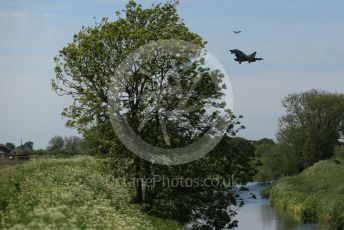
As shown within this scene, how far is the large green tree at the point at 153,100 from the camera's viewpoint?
29.1m

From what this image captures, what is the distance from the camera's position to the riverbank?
140 feet

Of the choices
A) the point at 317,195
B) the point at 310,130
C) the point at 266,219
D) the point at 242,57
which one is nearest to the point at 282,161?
the point at 310,130

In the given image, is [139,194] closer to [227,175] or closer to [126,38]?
[227,175]

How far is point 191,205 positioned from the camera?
30.0 meters

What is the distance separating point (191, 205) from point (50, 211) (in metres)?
17.0

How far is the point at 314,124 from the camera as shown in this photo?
92.8m

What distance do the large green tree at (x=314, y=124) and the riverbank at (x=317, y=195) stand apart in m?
13.8

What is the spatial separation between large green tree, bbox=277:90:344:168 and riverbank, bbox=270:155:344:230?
13.8 m

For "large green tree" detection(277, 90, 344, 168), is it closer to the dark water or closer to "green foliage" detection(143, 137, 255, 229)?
the dark water

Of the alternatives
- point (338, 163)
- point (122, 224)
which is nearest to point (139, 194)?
point (122, 224)

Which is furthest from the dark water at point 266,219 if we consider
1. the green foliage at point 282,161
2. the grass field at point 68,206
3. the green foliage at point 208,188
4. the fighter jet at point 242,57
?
the green foliage at point 282,161

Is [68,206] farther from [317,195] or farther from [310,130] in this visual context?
[310,130]

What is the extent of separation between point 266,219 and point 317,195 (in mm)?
Result: 6834

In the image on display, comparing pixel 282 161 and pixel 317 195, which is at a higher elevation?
pixel 282 161
